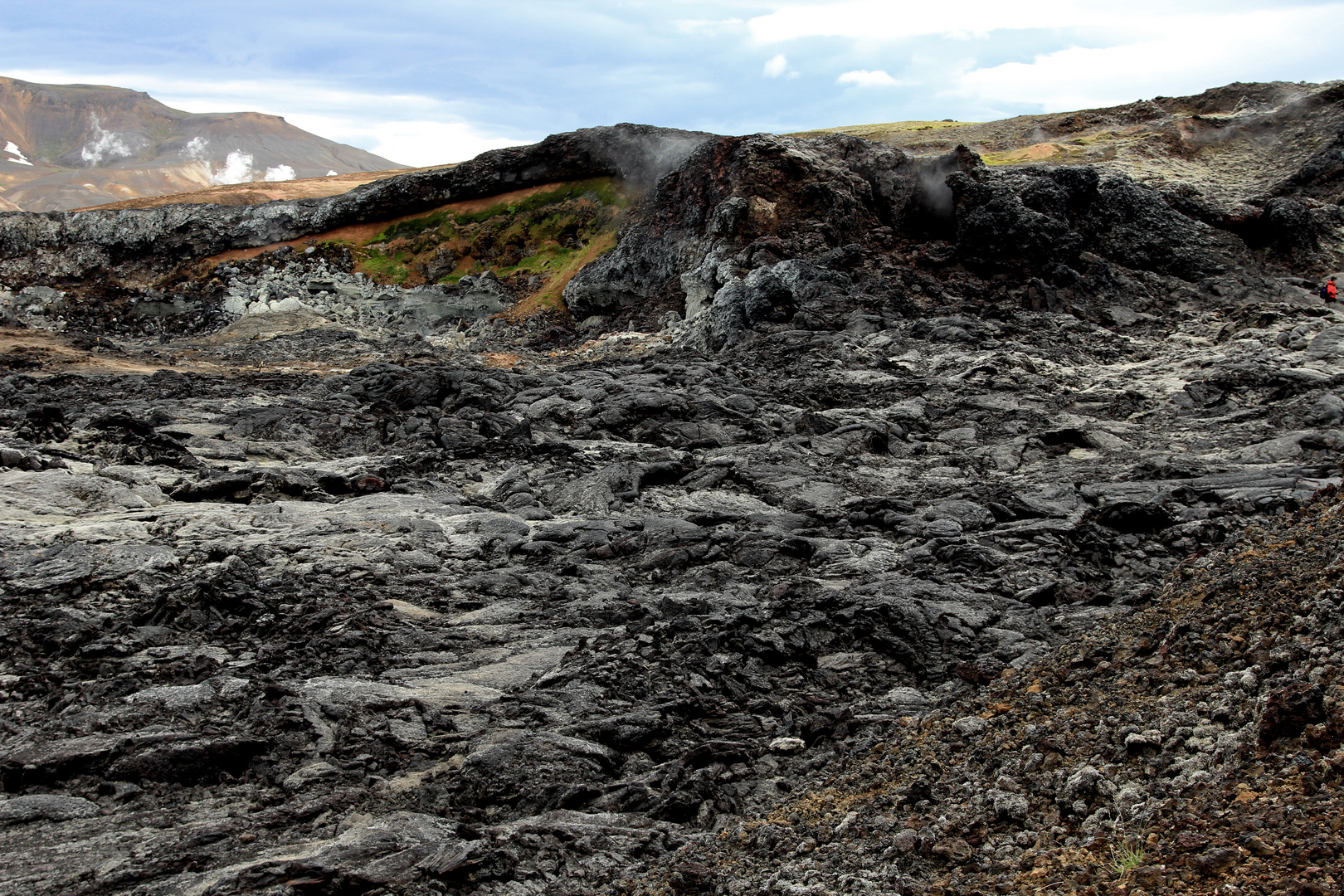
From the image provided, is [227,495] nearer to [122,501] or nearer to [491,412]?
[122,501]

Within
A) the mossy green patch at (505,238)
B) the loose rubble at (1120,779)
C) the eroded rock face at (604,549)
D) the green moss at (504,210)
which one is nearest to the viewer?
the loose rubble at (1120,779)

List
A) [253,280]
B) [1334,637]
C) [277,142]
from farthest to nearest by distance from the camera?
[277,142] → [253,280] → [1334,637]

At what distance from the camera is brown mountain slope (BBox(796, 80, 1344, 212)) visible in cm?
3019

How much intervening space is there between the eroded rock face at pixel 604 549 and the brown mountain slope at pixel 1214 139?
5862 mm

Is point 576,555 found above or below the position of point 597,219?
below

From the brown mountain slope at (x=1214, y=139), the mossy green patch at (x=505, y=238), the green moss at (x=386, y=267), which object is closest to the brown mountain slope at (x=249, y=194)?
the mossy green patch at (x=505, y=238)

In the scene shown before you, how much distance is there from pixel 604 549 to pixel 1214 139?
110 feet

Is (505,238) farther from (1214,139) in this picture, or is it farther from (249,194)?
(1214,139)

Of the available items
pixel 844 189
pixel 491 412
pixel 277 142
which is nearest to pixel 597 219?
pixel 844 189

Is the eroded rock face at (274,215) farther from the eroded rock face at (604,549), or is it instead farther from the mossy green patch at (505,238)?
the eroded rock face at (604,549)

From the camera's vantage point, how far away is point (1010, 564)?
11.1 meters

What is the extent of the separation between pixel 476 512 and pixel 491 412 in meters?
5.27

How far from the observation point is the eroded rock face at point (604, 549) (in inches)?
272

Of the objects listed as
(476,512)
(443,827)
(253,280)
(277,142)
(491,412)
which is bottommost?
(443,827)
